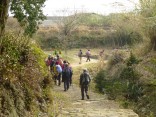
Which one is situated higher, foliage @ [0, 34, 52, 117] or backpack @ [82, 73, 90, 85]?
foliage @ [0, 34, 52, 117]

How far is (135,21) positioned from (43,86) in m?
12.3

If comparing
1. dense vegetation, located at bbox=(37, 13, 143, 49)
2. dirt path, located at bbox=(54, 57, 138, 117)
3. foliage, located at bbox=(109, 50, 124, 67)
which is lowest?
dirt path, located at bbox=(54, 57, 138, 117)

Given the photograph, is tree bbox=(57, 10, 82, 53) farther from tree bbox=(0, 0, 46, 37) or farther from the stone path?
tree bbox=(0, 0, 46, 37)

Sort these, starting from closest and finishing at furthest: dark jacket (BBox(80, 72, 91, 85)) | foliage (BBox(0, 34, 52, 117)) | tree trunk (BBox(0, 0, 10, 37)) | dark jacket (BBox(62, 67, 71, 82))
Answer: foliage (BBox(0, 34, 52, 117)) → tree trunk (BBox(0, 0, 10, 37)) → dark jacket (BBox(80, 72, 91, 85)) → dark jacket (BBox(62, 67, 71, 82))

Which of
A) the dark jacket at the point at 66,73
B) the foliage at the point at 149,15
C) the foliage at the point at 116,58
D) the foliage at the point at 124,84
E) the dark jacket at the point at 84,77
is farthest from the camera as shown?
the foliage at the point at 116,58

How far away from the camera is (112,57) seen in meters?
23.4

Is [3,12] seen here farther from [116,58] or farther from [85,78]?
[116,58]

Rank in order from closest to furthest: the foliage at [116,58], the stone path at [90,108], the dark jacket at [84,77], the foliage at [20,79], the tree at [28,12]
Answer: the foliage at [20,79] → the tree at [28,12] → the stone path at [90,108] → the dark jacket at [84,77] → the foliage at [116,58]

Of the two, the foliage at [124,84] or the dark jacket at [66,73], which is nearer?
the foliage at [124,84]

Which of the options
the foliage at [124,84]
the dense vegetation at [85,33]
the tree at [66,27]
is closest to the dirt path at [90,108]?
the foliage at [124,84]

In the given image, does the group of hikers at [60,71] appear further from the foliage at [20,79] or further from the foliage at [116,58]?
the foliage at [20,79]

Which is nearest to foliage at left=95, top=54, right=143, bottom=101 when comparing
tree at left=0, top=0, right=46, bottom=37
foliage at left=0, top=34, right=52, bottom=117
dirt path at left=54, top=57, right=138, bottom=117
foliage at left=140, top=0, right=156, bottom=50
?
dirt path at left=54, top=57, right=138, bottom=117

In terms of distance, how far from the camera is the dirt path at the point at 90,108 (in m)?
12.7

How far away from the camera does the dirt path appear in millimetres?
12677
